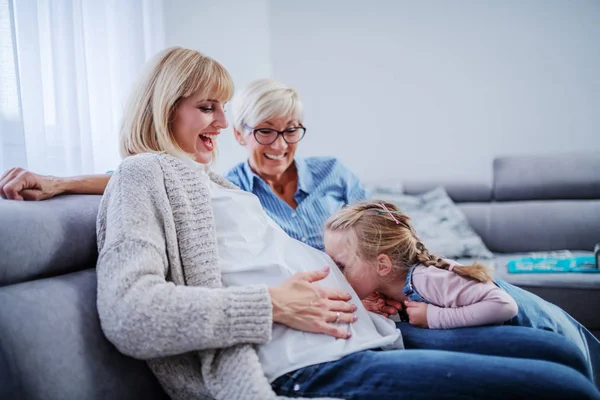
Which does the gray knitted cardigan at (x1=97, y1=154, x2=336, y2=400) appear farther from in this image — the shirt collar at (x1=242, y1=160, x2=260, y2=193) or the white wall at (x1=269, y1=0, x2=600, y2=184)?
the white wall at (x1=269, y1=0, x2=600, y2=184)

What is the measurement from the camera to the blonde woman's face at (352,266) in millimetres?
1314

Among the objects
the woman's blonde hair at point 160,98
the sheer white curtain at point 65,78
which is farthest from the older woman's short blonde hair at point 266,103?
the woman's blonde hair at point 160,98

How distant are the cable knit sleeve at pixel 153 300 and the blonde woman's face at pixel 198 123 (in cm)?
36

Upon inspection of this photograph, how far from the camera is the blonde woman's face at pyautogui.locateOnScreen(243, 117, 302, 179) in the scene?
205cm

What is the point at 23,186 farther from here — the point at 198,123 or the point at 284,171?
the point at 284,171

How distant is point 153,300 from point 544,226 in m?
2.61

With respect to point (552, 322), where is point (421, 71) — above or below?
above

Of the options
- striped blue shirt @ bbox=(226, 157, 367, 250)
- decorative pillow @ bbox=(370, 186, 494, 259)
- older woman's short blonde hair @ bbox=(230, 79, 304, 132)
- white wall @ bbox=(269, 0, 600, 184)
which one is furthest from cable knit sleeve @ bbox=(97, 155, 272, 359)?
white wall @ bbox=(269, 0, 600, 184)

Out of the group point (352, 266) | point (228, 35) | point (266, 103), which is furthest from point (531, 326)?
point (228, 35)

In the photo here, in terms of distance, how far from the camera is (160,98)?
1.31 metres

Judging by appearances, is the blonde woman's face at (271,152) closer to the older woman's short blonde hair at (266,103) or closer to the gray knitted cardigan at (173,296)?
the older woman's short blonde hair at (266,103)

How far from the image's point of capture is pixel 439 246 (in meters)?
2.76

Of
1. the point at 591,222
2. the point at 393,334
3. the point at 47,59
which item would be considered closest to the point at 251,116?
the point at 47,59

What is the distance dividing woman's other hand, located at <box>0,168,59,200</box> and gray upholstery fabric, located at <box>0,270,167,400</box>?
0.20 meters
